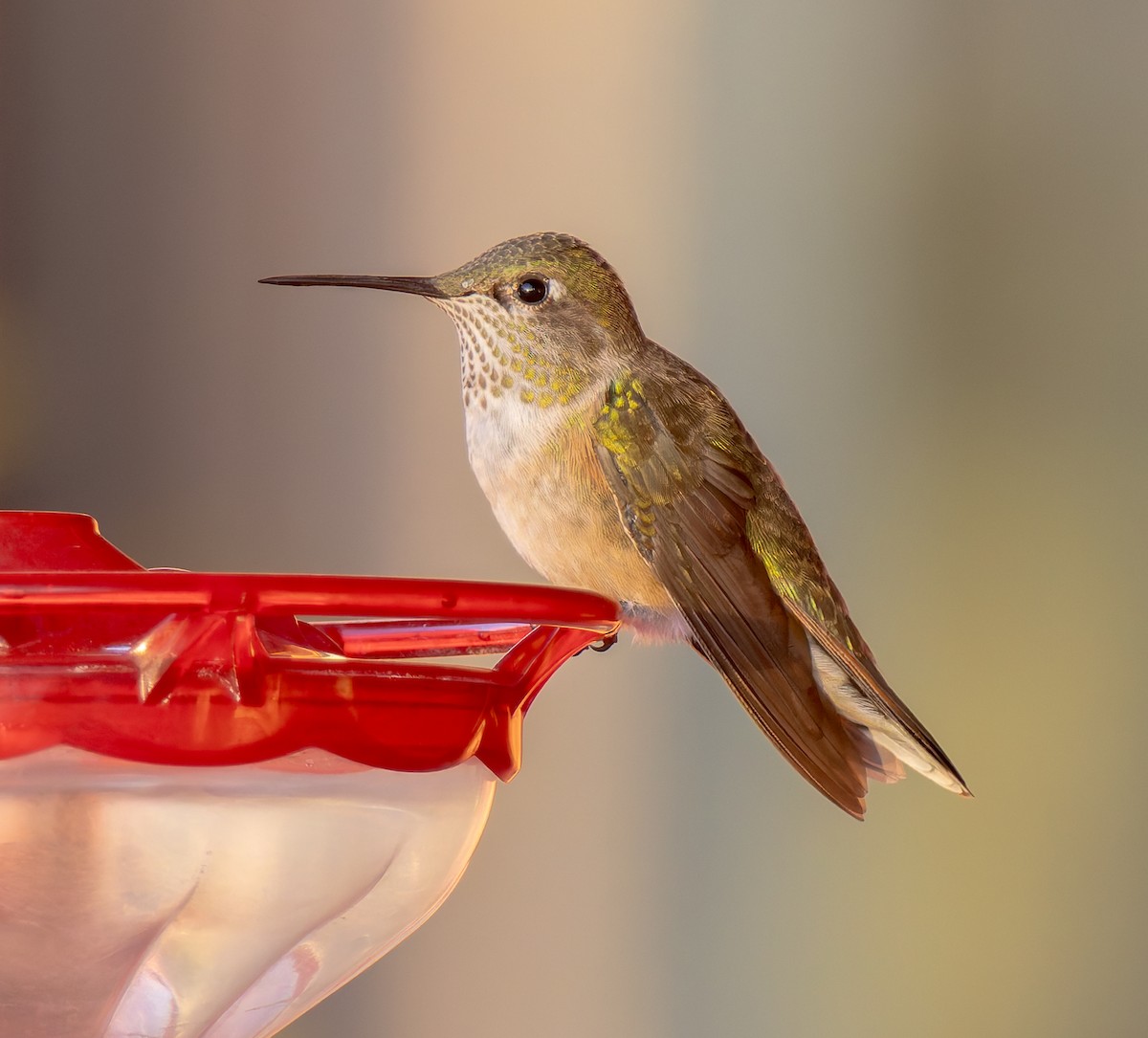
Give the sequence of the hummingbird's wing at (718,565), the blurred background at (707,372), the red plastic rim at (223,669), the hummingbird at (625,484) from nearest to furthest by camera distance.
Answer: the red plastic rim at (223,669)
the hummingbird's wing at (718,565)
the hummingbird at (625,484)
the blurred background at (707,372)

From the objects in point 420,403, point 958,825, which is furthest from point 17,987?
point 958,825

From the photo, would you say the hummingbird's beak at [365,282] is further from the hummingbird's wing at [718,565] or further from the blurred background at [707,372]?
the blurred background at [707,372]

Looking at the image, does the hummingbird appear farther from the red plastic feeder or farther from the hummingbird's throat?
the red plastic feeder

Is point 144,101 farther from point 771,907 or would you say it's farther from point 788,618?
point 771,907

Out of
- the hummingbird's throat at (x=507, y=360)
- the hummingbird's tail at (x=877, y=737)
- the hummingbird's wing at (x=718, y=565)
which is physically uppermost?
the hummingbird's throat at (x=507, y=360)

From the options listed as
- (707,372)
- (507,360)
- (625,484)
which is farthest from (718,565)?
(707,372)

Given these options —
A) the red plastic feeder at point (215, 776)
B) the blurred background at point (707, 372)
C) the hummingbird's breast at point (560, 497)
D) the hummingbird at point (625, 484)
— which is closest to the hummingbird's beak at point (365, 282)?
the hummingbird at point (625, 484)

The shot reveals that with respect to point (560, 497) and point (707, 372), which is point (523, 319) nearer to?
point (560, 497)
